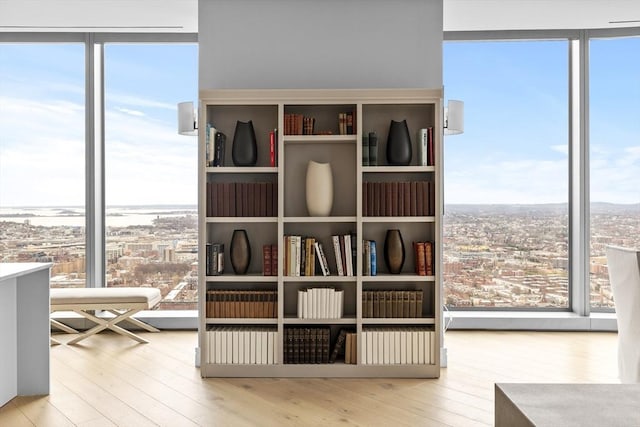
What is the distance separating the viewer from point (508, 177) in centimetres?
488

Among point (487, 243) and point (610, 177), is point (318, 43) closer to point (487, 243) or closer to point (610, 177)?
point (487, 243)

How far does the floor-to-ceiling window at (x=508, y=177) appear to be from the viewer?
4.86 metres

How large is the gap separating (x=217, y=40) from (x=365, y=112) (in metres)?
1.22

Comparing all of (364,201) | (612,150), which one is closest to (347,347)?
(364,201)

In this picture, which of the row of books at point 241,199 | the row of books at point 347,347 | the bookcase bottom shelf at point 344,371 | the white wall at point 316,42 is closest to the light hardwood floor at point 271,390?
the bookcase bottom shelf at point 344,371

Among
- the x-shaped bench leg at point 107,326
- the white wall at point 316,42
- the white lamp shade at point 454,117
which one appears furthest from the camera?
the x-shaped bench leg at point 107,326

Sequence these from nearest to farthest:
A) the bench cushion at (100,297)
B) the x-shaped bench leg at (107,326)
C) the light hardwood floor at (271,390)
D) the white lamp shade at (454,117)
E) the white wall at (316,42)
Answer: the light hardwood floor at (271,390) → the white lamp shade at (454,117) → the white wall at (316,42) → the bench cushion at (100,297) → the x-shaped bench leg at (107,326)

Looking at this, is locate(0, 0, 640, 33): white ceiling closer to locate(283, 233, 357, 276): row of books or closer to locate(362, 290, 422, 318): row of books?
locate(283, 233, 357, 276): row of books

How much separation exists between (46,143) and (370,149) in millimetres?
3200

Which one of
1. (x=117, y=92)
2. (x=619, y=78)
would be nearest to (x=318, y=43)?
(x=117, y=92)

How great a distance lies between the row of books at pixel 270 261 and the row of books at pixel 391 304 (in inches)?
24.8

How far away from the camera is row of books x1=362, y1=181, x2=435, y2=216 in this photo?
3.53 meters

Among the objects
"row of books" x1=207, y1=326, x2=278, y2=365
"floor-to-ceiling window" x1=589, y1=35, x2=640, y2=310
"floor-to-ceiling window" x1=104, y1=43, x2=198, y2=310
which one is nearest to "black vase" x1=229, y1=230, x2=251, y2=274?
"row of books" x1=207, y1=326, x2=278, y2=365

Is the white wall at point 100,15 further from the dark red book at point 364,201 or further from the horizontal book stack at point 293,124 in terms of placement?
the dark red book at point 364,201
